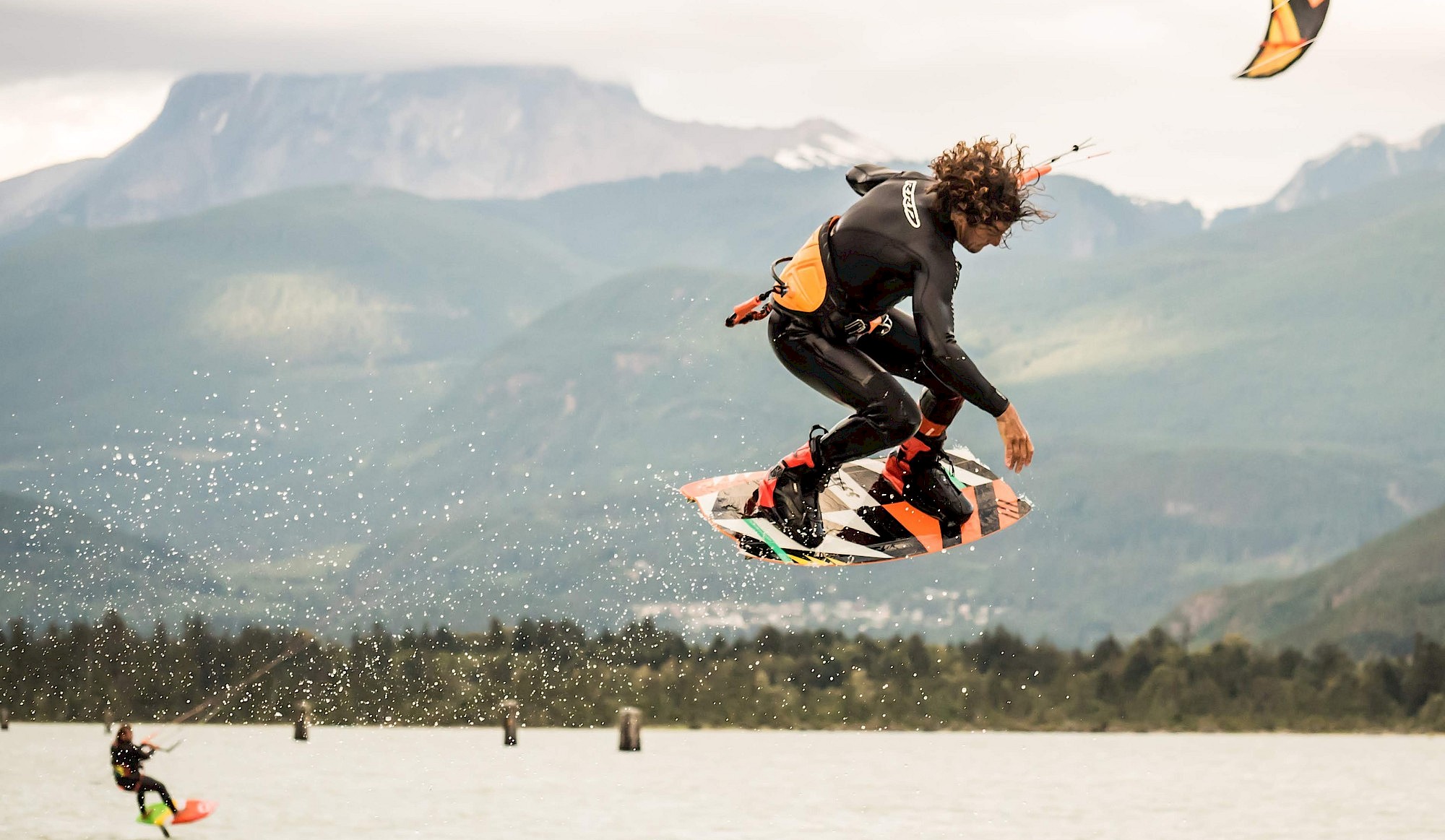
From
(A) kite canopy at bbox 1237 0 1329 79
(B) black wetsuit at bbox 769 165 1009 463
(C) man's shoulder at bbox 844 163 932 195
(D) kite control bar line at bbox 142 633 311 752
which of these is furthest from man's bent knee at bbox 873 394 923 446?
(D) kite control bar line at bbox 142 633 311 752

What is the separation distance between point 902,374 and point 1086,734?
5584 inches

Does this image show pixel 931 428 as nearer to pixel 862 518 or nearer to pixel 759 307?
pixel 862 518

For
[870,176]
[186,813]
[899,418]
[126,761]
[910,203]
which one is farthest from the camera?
[186,813]

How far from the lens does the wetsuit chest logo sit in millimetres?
15836

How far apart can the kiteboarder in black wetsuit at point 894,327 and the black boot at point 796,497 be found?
13 mm

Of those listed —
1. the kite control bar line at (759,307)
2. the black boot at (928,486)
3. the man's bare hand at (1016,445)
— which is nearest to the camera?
the man's bare hand at (1016,445)

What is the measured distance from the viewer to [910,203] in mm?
15945

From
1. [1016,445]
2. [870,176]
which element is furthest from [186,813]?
[1016,445]

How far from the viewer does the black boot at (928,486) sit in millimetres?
18609

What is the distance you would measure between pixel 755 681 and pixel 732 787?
70032mm

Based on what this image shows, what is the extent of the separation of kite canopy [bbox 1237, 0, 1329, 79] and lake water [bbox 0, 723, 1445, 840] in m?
55.5

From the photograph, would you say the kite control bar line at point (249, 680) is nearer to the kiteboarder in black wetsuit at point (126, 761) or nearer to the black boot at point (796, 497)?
the kiteboarder in black wetsuit at point (126, 761)

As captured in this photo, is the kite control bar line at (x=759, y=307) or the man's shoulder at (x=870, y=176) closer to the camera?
the man's shoulder at (x=870, y=176)

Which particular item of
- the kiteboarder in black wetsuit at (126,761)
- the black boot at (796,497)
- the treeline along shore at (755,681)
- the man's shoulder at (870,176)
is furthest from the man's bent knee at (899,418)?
the treeline along shore at (755,681)
